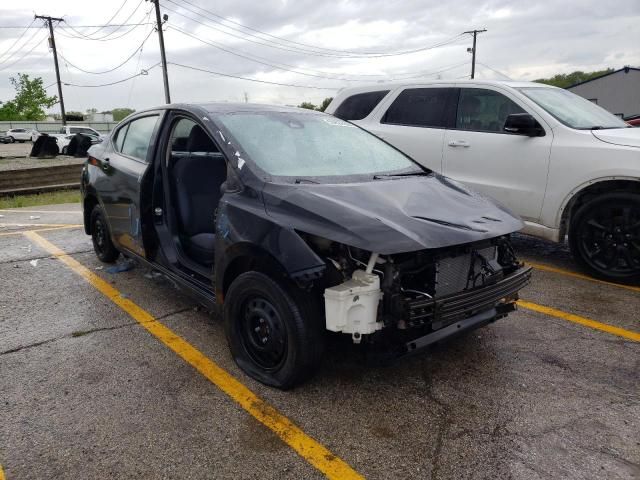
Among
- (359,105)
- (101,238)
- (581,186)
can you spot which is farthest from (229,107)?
(359,105)

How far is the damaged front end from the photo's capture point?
95.0 inches

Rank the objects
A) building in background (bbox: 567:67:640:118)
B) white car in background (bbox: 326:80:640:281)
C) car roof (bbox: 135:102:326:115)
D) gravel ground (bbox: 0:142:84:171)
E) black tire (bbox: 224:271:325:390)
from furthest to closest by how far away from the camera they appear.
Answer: building in background (bbox: 567:67:640:118)
gravel ground (bbox: 0:142:84:171)
white car in background (bbox: 326:80:640:281)
car roof (bbox: 135:102:326:115)
black tire (bbox: 224:271:325:390)

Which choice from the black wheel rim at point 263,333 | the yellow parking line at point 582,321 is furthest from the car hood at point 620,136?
the black wheel rim at point 263,333

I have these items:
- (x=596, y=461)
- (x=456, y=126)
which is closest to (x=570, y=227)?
(x=456, y=126)

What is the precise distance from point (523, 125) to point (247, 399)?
3661mm

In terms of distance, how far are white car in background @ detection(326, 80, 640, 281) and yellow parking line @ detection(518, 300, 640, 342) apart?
0.94 metres

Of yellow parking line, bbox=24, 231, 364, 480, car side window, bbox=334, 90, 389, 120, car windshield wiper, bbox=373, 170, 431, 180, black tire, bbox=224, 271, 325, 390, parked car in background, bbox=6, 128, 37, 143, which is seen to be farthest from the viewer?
parked car in background, bbox=6, 128, 37, 143

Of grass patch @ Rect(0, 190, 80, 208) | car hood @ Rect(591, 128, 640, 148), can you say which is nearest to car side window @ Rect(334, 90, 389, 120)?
car hood @ Rect(591, 128, 640, 148)

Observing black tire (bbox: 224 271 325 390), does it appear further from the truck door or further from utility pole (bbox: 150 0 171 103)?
utility pole (bbox: 150 0 171 103)

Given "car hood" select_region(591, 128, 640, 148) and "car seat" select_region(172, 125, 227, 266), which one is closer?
"car seat" select_region(172, 125, 227, 266)

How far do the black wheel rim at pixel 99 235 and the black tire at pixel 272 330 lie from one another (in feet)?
9.01

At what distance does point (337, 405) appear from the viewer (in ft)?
8.80

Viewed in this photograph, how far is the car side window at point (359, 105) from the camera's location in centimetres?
645

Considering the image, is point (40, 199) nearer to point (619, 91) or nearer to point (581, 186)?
point (581, 186)
